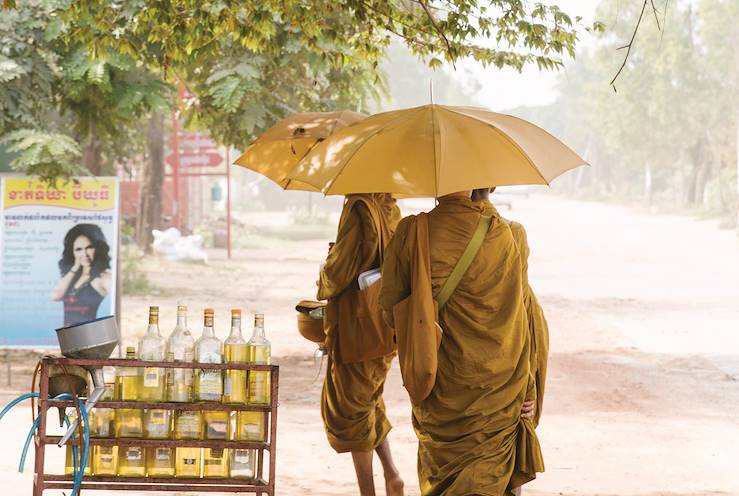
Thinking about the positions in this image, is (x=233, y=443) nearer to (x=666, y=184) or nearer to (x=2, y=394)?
(x=2, y=394)

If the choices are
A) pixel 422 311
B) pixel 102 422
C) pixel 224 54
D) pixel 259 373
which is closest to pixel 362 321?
pixel 259 373

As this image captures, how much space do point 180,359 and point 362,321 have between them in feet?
3.64

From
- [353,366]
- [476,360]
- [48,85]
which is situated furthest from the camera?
[48,85]

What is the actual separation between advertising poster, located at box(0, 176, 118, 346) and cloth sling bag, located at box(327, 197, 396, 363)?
5566mm

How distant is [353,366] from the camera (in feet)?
19.6

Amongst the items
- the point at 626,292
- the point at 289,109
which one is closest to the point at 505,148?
the point at 289,109

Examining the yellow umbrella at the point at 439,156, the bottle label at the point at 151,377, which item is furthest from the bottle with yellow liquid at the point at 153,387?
the yellow umbrella at the point at 439,156

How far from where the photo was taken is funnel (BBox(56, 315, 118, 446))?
503cm

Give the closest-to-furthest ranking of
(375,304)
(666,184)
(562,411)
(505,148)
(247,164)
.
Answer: (505,148) < (375,304) < (247,164) < (562,411) < (666,184)

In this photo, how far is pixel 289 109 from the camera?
1115 centimetres

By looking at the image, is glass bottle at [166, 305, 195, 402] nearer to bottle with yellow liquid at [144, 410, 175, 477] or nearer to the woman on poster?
bottle with yellow liquid at [144, 410, 175, 477]

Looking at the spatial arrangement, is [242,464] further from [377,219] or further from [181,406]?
[377,219]

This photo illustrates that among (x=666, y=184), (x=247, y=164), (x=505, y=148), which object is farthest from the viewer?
(x=666, y=184)

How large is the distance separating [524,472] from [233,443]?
1.26 m
